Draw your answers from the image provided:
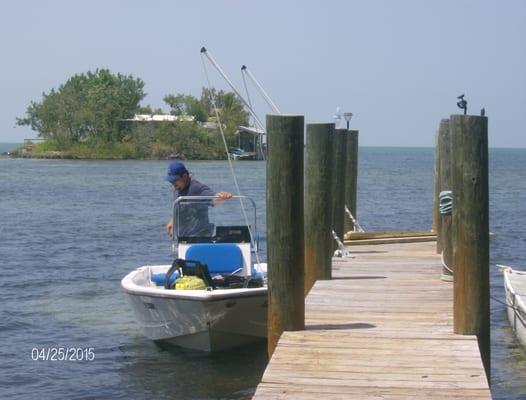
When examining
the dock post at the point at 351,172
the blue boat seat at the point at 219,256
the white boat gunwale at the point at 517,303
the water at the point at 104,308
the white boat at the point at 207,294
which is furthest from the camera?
the dock post at the point at 351,172

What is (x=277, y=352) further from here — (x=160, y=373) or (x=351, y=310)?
(x=160, y=373)

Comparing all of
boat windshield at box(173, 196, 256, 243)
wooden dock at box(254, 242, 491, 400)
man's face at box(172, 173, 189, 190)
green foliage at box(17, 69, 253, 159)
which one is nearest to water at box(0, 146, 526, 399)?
boat windshield at box(173, 196, 256, 243)

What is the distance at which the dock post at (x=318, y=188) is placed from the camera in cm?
1145

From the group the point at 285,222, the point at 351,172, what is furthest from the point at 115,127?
the point at 285,222

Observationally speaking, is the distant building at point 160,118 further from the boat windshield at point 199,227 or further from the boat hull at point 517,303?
the boat windshield at point 199,227

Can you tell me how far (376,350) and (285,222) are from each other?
1341 mm

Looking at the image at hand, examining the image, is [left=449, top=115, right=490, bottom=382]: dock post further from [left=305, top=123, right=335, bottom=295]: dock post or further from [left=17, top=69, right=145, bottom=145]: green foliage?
[left=17, top=69, right=145, bottom=145]: green foliage

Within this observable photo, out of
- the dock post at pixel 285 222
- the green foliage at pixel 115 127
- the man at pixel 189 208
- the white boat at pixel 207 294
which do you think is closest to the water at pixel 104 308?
the white boat at pixel 207 294

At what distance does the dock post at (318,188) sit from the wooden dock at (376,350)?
0.53 metres

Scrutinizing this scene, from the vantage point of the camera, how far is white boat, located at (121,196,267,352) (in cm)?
1179

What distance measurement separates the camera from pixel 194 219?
13.1 metres

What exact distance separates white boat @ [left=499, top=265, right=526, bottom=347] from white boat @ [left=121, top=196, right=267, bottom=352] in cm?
341

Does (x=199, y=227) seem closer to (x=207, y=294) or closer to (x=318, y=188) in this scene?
(x=207, y=294)

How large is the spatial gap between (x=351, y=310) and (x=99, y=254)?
15.7 m
